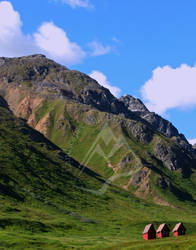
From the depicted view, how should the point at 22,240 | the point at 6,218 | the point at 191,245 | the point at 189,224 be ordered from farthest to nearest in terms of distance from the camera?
the point at 189,224 < the point at 6,218 < the point at 22,240 < the point at 191,245

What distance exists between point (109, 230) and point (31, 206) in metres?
49.7

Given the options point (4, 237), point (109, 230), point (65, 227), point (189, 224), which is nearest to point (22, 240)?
point (4, 237)

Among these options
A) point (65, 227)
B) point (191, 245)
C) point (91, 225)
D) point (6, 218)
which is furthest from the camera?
point (91, 225)

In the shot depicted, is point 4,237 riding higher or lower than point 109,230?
lower

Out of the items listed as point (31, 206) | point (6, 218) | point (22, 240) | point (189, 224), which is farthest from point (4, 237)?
point (189, 224)

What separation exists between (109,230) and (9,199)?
5893 centimetres

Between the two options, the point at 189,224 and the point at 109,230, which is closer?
the point at 109,230

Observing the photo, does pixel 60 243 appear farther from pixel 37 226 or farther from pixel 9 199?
pixel 9 199

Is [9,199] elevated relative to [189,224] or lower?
lower

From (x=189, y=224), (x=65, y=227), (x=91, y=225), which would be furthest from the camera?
(x=189, y=224)

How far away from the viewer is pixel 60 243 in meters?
113

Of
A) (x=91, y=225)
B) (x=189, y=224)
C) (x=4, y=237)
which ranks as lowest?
(x=4, y=237)

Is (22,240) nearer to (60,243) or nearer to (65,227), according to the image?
(60,243)

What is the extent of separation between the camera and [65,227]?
156m
